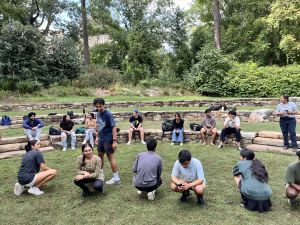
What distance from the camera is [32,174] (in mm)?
5758

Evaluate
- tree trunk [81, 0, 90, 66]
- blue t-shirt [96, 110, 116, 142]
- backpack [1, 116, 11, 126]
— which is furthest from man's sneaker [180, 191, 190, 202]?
tree trunk [81, 0, 90, 66]

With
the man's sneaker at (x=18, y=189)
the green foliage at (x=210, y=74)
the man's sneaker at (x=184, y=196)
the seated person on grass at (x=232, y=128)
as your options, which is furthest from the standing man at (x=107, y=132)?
the green foliage at (x=210, y=74)

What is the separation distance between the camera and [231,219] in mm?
4699

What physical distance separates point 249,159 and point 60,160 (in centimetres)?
487

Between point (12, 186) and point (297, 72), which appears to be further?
point (297, 72)

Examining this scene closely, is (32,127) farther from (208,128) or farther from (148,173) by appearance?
(208,128)

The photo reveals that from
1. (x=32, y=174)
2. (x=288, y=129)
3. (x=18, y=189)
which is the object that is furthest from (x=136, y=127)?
(x=18, y=189)

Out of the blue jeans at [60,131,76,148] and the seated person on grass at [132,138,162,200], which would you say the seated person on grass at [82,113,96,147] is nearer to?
the blue jeans at [60,131,76,148]

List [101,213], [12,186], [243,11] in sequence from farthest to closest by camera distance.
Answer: [243,11]
[12,186]
[101,213]

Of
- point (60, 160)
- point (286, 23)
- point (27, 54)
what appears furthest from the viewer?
point (286, 23)

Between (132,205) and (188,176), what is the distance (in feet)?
3.39

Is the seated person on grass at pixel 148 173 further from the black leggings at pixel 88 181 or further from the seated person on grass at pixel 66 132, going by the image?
the seated person on grass at pixel 66 132

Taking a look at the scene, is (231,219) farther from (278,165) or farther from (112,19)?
(112,19)

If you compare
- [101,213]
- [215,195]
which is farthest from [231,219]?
[101,213]
